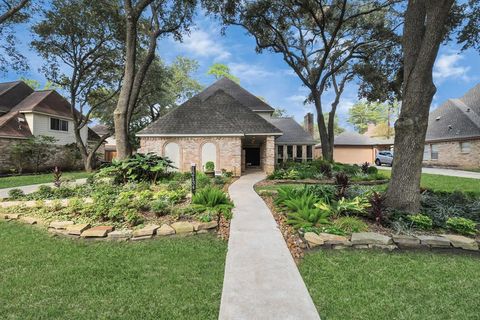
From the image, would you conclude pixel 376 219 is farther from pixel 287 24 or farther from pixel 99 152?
pixel 99 152

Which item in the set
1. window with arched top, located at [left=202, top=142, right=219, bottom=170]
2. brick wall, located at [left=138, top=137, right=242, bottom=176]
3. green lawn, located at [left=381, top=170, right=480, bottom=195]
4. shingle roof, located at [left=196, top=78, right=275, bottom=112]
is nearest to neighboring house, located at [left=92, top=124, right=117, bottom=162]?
shingle roof, located at [left=196, top=78, right=275, bottom=112]

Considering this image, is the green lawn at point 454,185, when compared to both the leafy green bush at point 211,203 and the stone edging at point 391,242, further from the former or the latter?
the leafy green bush at point 211,203

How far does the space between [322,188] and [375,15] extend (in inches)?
614

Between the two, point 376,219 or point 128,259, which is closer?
point 128,259

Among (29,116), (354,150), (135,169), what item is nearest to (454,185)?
(135,169)

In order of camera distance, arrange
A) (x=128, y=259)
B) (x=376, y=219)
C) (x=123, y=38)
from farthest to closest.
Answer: (x=123, y=38), (x=376, y=219), (x=128, y=259)

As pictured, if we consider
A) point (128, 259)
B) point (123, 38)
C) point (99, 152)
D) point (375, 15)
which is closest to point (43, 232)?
point (128, 259)

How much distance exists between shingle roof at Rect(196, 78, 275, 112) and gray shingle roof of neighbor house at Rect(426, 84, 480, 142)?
16290mm

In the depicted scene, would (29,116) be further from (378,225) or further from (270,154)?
(378,225)

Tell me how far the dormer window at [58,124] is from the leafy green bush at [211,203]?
2318 centimetres

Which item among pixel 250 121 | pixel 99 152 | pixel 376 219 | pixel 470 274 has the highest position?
pixel 250 121

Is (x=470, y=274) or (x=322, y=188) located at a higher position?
(x=322, y=188)

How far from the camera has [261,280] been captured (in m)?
3.03

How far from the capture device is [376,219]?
4801mm
